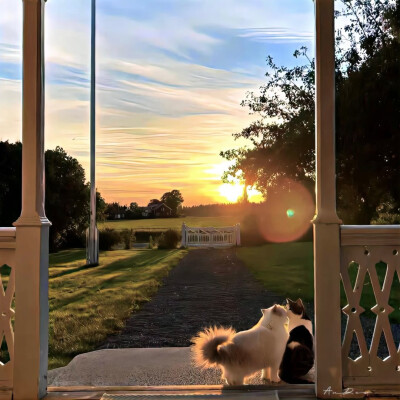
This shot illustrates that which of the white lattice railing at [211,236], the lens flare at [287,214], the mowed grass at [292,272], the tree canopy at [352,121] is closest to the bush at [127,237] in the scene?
the white lattice railing at [211,236]

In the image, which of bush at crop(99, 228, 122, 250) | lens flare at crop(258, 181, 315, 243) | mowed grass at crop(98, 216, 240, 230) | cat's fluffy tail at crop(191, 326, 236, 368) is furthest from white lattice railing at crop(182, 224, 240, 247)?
cat's fluffy tail at crop(191, 326, 236, 368)

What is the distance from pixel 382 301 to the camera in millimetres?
2260

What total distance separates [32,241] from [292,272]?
Result: 20.2 feet

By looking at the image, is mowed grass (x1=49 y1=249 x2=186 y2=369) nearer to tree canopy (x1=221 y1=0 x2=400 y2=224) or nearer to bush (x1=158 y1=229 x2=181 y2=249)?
bush (x1=158 y1=229 x2=181 y2=249)

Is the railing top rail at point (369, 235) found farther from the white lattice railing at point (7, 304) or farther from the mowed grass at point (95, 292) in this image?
the mowed grass at point (95, 292)

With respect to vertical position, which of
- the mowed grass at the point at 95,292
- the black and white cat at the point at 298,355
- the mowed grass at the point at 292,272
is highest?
the black and white cat at the point at 298,355

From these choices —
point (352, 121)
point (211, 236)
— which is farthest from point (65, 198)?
point (352, 121)

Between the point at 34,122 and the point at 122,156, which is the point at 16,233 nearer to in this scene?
the point at 34,122

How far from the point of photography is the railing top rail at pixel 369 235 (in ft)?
7.32

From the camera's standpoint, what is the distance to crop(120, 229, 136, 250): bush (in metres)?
12.2

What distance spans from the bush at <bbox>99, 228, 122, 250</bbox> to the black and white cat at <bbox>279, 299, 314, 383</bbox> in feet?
31.9

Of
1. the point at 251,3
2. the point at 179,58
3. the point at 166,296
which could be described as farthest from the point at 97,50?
the point at 166,296

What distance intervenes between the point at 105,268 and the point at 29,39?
24.0 ft

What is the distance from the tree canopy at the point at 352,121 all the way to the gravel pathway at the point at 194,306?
2.30m
